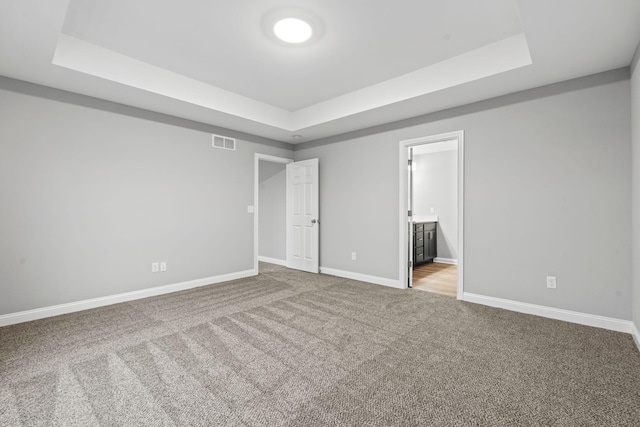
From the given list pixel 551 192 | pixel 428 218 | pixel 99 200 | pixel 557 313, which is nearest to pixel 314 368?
pixel 557 313

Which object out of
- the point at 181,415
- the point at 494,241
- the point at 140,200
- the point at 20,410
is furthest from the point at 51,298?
the point at 494,241

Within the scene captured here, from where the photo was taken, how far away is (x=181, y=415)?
5.36 feet

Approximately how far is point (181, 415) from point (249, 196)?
3758mm

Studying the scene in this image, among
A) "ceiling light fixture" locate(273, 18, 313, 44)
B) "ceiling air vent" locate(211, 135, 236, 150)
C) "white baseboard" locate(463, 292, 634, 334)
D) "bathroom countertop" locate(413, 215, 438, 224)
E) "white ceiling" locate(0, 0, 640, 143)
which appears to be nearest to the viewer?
"white ceiling" locate(0, 0, 640, 143)

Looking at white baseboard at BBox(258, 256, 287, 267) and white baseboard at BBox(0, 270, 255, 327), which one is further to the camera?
white baseboard at BBox(258, 256, 287, 267)

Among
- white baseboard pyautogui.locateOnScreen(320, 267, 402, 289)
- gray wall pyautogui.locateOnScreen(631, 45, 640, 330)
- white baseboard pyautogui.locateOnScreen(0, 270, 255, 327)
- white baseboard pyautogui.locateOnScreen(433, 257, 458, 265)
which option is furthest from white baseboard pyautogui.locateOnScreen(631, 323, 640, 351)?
white baseboard pyautogui.locateOnScreen(0, 270, 255, 327)

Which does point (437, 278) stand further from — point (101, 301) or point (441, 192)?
point (101, 301)

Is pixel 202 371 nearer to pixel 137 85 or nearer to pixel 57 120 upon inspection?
pixel 137 85

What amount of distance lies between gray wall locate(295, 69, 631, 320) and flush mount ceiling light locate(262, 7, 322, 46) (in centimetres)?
214

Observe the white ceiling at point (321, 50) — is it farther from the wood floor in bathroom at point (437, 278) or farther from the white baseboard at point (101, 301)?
the wood floor in bathroom at point (437, 278)

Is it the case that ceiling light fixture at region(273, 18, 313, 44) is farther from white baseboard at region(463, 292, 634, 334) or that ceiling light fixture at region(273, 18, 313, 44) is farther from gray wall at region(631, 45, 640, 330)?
white baseboard at region(463, 292, 634, 334)

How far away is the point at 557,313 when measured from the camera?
10.1ft

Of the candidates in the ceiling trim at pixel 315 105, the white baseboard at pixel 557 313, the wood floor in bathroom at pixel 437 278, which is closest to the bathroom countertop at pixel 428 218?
the wood floor in bathroom at pixel 437 278

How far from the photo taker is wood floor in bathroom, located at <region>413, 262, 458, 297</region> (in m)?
4.29
